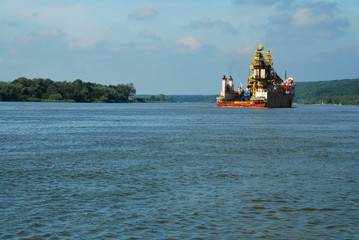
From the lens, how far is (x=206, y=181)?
22.1m

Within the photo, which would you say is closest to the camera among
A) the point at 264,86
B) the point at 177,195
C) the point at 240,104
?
the point at 177,195

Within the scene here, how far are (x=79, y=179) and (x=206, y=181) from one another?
18.6 feet

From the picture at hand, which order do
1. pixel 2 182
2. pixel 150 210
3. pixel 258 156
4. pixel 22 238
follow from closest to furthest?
pixel 22 238 → pixel 150 210 → pixel 2 182 → pixel 258 156

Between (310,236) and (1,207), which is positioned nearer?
(310,236)

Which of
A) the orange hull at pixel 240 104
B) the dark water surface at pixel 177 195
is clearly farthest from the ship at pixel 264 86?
the dark water surface at pixel 177 195

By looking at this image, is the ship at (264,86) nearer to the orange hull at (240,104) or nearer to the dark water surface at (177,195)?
the orange hull at (240,104)

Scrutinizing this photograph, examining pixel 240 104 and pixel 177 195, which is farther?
pixel 240 104

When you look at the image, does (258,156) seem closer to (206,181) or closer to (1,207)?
(206,181)

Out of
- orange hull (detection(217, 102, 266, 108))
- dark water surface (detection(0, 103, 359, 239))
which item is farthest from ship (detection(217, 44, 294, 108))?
dark water surface (detection(0, 103, 359, 239))

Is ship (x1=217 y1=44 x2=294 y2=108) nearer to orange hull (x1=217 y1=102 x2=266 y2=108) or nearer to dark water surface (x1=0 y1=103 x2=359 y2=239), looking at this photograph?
orange hull (x1=217 y1=102 x2=266 y2=108)

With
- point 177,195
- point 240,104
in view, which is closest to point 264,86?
point 240,104

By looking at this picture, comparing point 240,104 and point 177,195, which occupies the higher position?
point 240,104

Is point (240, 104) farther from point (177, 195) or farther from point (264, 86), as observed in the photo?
point (177, 195)

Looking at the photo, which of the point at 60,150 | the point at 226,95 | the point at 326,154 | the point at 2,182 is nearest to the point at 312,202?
the point at 2,182
